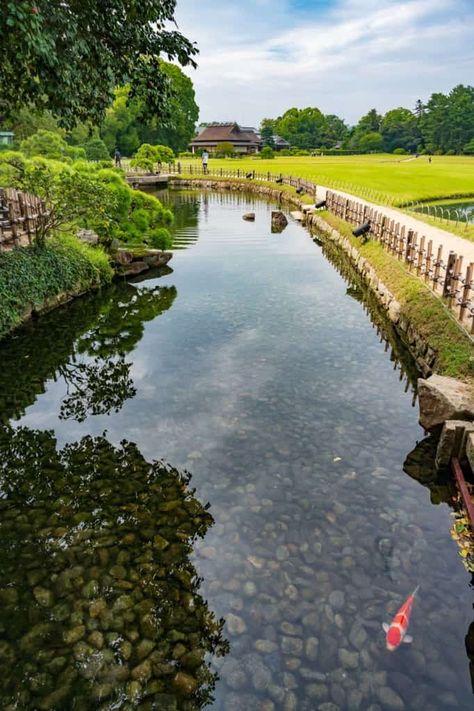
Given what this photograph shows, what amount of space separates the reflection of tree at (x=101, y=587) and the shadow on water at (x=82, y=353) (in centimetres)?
231

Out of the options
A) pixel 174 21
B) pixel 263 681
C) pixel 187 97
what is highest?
pixel 187 97

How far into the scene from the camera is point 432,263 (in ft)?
52.3

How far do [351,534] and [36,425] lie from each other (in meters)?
6.81

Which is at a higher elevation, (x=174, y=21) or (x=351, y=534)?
(x=174, y=21)

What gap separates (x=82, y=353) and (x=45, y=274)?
4222mm

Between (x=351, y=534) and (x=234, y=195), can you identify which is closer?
(x=351, y=534)

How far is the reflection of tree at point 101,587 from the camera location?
5.31 metres

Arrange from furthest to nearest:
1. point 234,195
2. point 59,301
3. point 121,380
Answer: point 234,195 < point 59,301 < point 121,380

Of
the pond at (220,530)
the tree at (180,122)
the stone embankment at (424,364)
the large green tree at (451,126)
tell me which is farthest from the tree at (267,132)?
the pond at (220,530)

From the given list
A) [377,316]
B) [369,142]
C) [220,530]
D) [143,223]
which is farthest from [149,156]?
[369,142]

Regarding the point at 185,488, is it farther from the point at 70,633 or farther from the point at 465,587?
the point at 465,587

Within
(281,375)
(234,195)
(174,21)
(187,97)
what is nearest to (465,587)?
(281,375)

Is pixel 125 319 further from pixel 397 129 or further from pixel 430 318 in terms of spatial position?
pixel 397 129

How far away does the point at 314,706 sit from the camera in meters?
5.12
